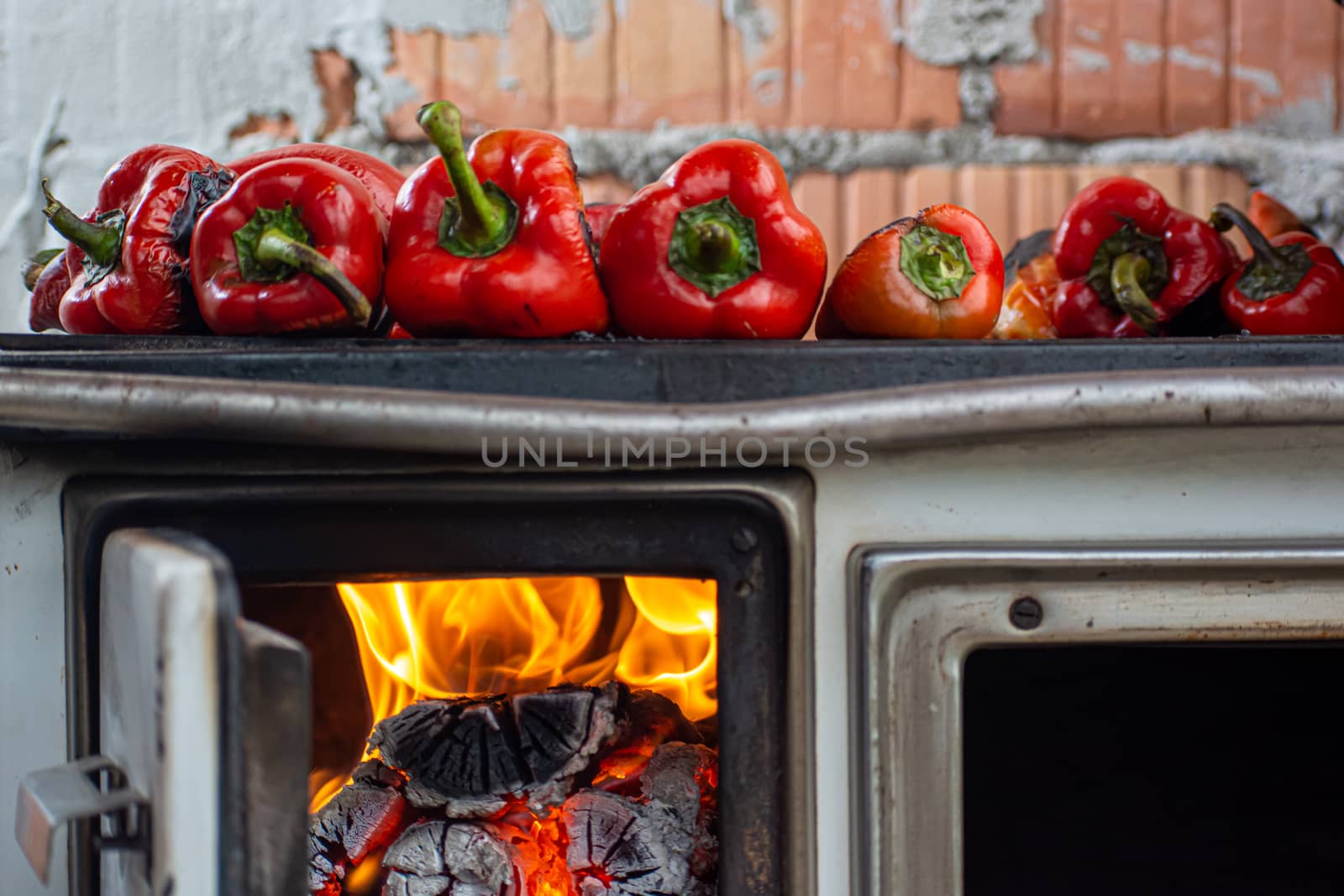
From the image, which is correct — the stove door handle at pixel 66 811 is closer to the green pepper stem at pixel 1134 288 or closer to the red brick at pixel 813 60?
the green pepper stem at pixel 1134 288

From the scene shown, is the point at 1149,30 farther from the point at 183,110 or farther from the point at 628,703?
the point at 183,110

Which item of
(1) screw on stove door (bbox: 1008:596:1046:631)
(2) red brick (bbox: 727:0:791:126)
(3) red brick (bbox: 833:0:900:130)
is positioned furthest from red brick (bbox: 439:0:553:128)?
(1) screw on stove door (bbox: 1008:596:1046:631)

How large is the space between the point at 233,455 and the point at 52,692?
25cm

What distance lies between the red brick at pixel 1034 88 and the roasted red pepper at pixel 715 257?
2.93 feet

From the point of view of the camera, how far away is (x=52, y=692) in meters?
0.75

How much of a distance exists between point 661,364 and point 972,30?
3.86 ft

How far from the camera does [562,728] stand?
89cm

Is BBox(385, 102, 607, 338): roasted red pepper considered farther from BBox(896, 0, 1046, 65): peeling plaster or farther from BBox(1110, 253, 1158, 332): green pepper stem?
Answer: BBox(896, 0, 1046, 65): peeling plaster

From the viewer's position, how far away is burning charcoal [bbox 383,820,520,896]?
0.87 meters

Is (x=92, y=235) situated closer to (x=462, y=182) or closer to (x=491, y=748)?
(x=462, y=182)

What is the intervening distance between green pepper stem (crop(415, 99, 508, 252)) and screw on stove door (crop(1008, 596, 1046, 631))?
530 mm

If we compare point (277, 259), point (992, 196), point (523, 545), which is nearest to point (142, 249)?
point (277, 259)

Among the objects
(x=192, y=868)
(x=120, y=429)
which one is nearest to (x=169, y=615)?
(x=192, y=868)

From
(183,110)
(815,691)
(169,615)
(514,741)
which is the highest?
(183,110)
